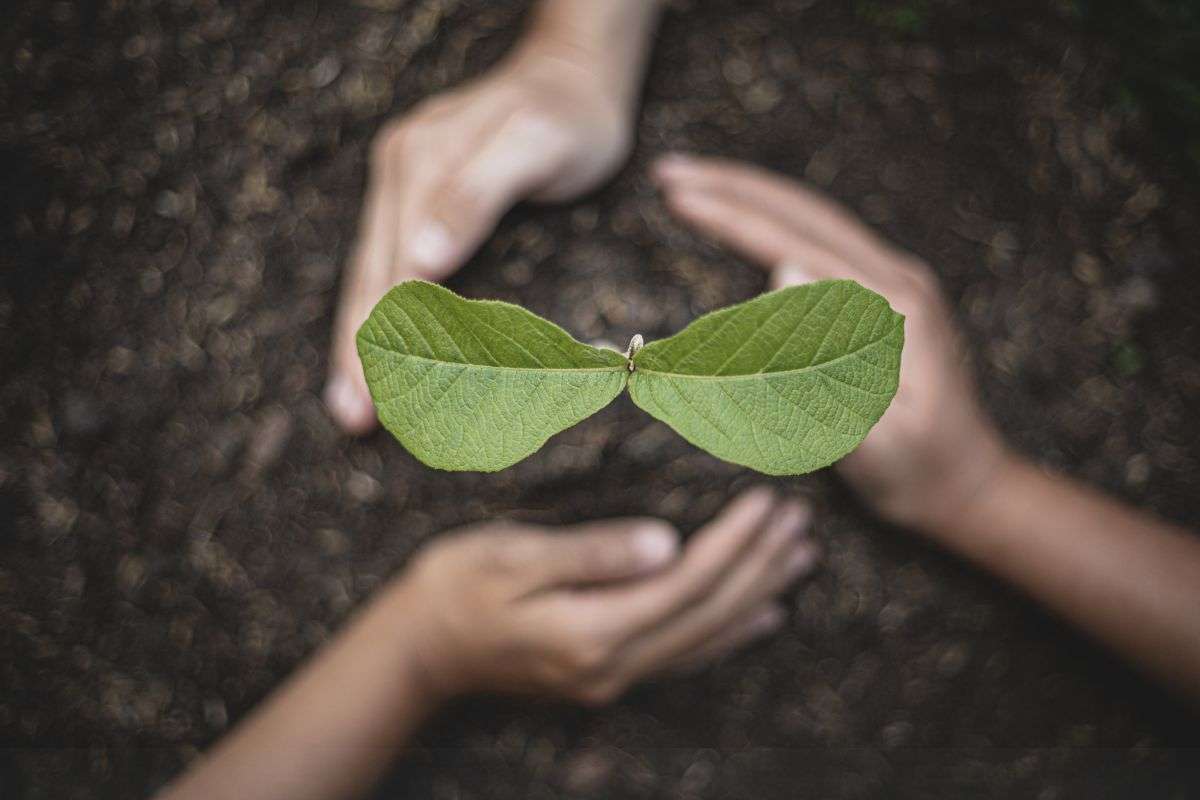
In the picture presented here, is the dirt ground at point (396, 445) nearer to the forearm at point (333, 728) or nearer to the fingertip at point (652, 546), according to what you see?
the forearm at point (333, 728)

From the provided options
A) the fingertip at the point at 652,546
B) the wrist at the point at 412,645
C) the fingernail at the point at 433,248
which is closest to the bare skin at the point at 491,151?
the fingernail at the point at 433,248

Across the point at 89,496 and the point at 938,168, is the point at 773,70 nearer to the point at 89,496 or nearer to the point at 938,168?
the point at 938,168

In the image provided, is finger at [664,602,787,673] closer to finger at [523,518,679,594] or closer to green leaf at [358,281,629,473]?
finger at [523,518,679,594]

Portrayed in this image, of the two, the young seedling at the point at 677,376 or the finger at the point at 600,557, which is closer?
the young seedling at the point at 677,376

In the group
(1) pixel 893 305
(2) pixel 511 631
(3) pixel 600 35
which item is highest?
(3) pixel 600 35

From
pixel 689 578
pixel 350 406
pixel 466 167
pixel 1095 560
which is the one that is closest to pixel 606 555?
pixel 689 578

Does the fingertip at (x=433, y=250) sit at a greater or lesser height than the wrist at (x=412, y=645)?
greater

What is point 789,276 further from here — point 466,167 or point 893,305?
point 466,167
